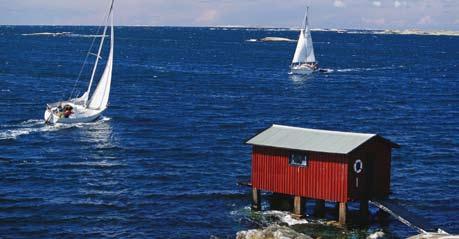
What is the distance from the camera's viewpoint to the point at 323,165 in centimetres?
4094

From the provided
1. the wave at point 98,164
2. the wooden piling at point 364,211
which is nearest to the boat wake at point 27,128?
the wave at point 98,164

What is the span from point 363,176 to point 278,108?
55783 millimetres

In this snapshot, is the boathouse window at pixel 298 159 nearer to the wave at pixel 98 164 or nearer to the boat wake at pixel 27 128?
the wave at pixel 98 164

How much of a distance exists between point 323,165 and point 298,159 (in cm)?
154

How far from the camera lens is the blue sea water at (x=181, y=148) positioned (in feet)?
146

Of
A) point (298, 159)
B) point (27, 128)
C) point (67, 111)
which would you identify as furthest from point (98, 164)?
point (298, 159)

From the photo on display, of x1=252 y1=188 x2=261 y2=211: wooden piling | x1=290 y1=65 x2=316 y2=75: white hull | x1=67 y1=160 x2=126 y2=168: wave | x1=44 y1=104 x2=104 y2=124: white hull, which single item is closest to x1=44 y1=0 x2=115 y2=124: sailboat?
x1=44 y1=104 x2=104 y2=124: white hull

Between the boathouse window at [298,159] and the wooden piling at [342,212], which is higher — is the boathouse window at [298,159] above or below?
above

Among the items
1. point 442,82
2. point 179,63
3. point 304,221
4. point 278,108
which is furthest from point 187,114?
point 179,63

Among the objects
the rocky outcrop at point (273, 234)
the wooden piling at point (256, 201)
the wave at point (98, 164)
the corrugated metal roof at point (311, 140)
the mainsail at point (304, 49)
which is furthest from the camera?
the mainsail at point (304, 49)

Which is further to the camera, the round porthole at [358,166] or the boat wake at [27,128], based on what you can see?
the boat wake at [27,128]

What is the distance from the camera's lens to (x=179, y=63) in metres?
186

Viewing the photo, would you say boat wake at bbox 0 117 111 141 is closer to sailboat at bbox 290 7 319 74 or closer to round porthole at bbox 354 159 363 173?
round porthole at bbox 354 159 363 173

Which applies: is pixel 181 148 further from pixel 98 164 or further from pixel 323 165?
pixel 323 165
